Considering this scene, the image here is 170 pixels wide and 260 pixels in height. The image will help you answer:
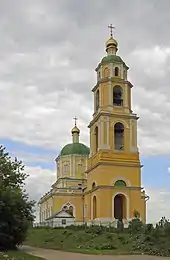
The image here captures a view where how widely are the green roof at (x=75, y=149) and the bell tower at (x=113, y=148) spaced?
1592 centimetres

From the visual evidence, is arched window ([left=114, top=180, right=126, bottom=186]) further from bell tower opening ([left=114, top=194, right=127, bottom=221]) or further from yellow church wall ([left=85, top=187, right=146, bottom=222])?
bell tower opening ([left=114, top=194, right=127, bottom=221])

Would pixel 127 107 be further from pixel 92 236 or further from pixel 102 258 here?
pixel 102 258

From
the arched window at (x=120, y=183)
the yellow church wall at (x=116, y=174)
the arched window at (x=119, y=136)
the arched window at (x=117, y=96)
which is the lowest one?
the arched window at (x=120, y=183)

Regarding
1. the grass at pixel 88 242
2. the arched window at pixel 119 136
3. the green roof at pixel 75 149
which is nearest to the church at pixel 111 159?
the arched window at pixel 119 136

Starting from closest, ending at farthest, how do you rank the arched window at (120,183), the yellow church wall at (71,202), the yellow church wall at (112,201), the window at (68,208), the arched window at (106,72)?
the yellow church wall at (112,201), the arched window at (120,183), the arched window at (106,72), the window at (68,208), the yellow church wall at (71,202)

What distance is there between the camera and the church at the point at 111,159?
53281 millimetres

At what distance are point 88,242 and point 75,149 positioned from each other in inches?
1690

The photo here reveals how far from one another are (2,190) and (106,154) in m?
27.8

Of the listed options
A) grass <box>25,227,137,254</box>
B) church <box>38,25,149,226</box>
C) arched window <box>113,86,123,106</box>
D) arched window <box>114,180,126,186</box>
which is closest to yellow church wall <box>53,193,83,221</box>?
church <box>38,25,149,226</box>

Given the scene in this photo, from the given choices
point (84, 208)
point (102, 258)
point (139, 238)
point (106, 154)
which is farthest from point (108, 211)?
point (102, 258)

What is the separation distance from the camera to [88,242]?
32.4 m

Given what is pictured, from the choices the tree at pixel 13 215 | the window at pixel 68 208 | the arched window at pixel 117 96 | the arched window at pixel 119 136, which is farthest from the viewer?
the window at pixel 68 208

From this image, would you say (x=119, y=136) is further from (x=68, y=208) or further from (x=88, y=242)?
(x=88, y=242)

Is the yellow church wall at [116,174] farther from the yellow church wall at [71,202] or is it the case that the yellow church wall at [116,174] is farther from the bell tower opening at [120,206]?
the yellow church wall at [71,202]
